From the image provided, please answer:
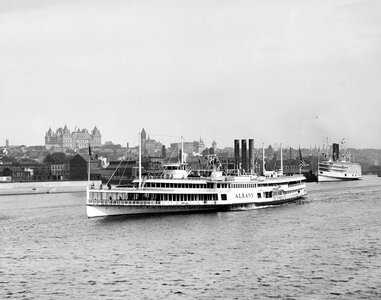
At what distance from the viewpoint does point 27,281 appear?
44.3 meters

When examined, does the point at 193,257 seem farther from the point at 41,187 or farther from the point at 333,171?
the point at 333,171

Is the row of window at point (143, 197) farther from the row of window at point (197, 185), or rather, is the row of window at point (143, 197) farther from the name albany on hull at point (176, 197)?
the row of window at point (197, 185)

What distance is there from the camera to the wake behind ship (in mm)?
76125

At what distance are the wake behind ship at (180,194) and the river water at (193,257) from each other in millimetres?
1624

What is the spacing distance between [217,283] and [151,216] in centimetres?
3408

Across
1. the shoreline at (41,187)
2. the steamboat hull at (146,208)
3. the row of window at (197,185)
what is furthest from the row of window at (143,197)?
the shoreline at (41,187)

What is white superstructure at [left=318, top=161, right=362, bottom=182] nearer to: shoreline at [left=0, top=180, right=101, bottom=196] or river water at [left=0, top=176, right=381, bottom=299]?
shoreline at [left=0, top=180, right=101, bottom=196]

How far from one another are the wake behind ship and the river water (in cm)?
162

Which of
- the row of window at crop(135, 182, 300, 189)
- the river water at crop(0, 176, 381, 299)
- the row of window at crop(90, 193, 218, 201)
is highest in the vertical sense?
the row of window at crop(135, 182, 300, 189)

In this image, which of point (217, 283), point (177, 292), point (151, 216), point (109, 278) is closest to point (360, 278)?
point (217, 283)

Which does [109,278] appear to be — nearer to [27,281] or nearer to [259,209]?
[27,281]

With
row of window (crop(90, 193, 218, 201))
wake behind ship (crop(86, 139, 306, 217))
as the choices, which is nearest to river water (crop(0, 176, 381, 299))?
wake behind ship (crop(86, 139, 306, 217))

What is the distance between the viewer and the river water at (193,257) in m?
41.5

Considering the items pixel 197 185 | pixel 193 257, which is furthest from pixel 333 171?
pixel 193 257
